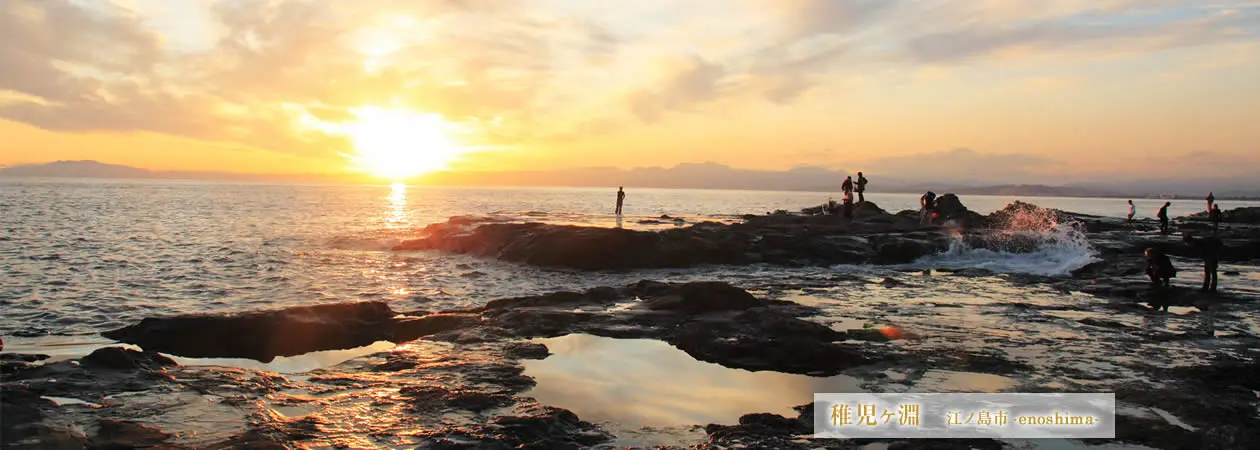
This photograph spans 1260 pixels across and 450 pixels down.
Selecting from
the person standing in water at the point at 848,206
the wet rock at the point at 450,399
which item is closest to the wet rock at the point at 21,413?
the wet rock at the point at 450,399

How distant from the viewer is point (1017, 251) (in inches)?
1102

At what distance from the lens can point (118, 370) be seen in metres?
8.50

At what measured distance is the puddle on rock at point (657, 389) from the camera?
7395 mm

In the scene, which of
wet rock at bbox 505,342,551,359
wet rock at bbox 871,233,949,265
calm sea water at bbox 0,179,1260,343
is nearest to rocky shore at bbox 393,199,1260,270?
wet rock at bbox 871,233,949,265

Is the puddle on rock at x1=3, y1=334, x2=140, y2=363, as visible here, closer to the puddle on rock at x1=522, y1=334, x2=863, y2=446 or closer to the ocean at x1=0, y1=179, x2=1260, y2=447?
the ocean at x1=0, y1=179, x2=1260, y2=447

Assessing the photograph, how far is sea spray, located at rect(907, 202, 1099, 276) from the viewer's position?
25.2 m

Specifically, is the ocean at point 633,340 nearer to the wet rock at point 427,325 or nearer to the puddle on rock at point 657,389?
the puddle on rock at point 657,389

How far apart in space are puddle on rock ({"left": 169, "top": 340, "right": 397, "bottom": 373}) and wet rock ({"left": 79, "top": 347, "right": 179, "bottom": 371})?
687mm

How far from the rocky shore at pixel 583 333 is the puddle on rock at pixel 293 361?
0.23m

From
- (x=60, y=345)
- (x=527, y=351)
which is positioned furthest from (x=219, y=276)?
(x=527, y=351)

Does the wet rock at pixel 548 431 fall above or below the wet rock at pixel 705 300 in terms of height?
below

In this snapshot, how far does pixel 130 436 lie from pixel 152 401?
5.04ft

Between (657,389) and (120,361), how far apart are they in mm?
7251

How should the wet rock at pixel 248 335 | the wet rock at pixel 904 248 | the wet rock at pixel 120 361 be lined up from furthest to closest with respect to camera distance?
the wet rock at pixel 904 248 → the wet rock at pixel 248 335 → the wet rock at pixel 120 361
